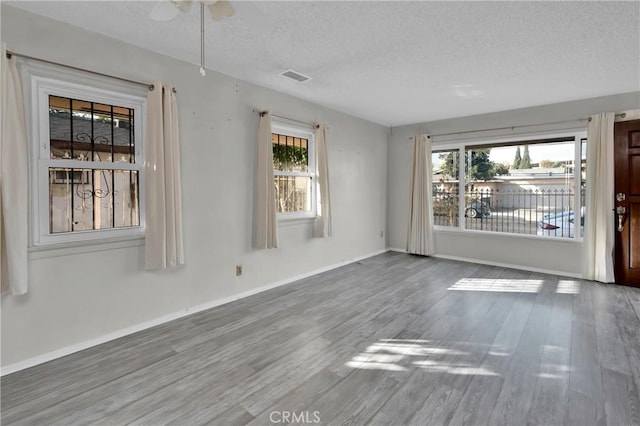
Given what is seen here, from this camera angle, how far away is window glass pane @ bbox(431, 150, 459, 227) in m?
5.75

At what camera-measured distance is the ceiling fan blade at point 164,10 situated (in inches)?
69.1

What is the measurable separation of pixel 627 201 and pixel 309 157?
4247 mm

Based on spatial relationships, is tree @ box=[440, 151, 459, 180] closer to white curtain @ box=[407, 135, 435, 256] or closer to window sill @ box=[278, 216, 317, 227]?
white curtain @ box=[407, 135, 435, 256]

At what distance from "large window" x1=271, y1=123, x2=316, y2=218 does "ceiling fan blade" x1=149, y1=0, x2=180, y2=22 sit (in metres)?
2.19

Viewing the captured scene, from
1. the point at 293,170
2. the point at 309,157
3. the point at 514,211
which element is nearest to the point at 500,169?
the point at 514,211

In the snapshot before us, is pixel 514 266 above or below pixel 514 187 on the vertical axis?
below

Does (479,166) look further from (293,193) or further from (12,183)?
(12,183)

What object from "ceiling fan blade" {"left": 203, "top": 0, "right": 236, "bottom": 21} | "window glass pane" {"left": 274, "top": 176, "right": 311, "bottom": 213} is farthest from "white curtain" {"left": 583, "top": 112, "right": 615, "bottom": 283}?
"ceiling fan blade" {"left": 203, "top": 0, "right": 236, "bottom": 21}

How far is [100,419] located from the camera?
68.4 inches

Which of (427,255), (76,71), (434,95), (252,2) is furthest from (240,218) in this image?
(427,255)

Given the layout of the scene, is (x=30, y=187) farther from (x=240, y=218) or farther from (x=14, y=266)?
(x=240, y=218)

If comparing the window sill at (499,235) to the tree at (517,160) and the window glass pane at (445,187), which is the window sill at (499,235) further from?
the tree at (517,160)

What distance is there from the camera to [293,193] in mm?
4430

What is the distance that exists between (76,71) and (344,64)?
232 centimetres
